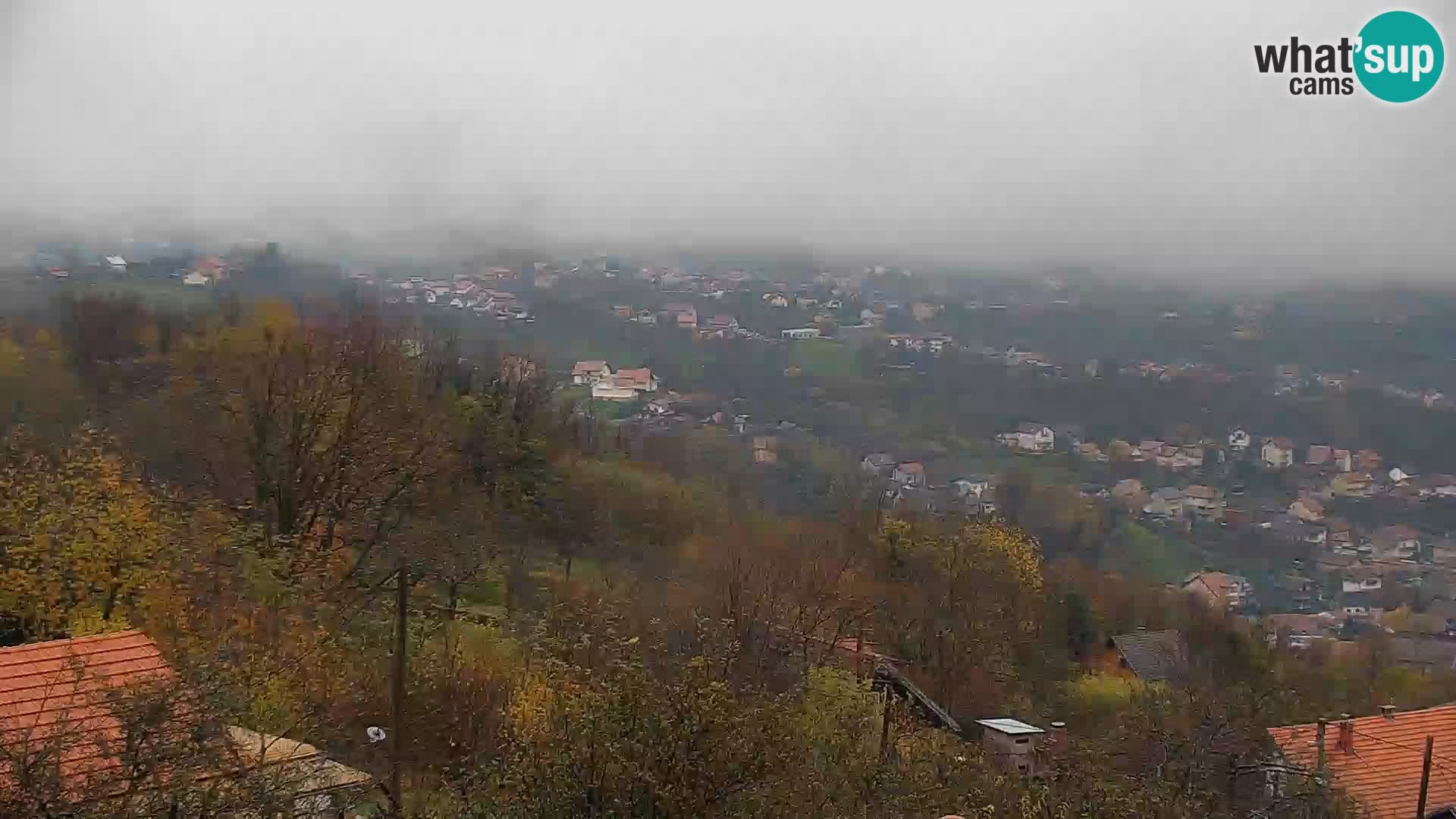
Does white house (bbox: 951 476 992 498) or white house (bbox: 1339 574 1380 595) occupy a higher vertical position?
white house (bbox: 951 476 992 498)

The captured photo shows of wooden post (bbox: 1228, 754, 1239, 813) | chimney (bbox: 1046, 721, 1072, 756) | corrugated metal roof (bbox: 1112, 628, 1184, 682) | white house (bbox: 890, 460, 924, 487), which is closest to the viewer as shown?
wooden post (bbox: 1228, 754, 1239, 813)

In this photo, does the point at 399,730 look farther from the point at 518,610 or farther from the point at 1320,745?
the point at 1320,745

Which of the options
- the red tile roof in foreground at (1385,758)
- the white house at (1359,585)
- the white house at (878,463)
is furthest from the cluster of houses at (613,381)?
the red tile roof in foreground at (1385,758)

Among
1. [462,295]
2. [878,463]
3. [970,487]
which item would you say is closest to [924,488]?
[878,463]

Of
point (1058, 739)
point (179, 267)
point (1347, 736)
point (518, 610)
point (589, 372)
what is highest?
point (179, 267)

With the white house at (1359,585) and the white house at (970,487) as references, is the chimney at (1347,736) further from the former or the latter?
the white house at (1359,585)

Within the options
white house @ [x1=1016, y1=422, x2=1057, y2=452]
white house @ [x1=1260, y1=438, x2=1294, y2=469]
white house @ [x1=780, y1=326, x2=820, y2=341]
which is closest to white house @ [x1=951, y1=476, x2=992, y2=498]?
white house @ [x1=1016, y1=422, x2=1057, y2=452]

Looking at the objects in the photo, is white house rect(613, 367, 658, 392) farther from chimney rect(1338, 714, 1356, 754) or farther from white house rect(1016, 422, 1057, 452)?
chimney rect(1338, 714, 1356, 754)

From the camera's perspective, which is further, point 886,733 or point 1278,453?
point 1278,453
